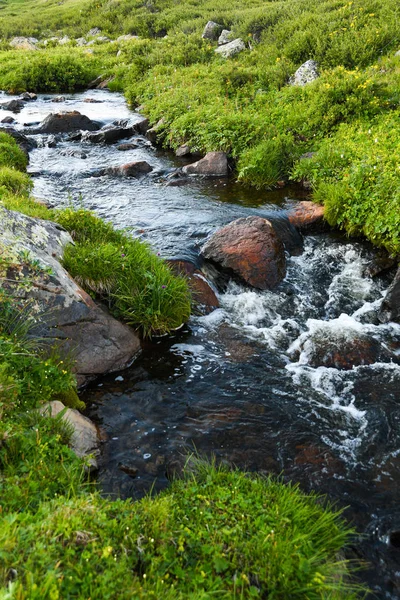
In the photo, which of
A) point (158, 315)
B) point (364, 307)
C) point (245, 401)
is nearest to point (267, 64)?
point (364, 307)

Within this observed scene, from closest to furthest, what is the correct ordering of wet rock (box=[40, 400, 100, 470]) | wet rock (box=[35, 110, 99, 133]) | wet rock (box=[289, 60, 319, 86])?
1. wet rock (box=[40, 400, 100, 470])
2. wet rock (box=[289, 60, 319, 86])
3. wet rock (box=[35, 110, 99, 133])

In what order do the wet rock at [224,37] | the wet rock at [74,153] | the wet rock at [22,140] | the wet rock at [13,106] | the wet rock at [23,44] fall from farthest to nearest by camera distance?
the wet rock at [23,44] < the wet rock at [224,37] < the wet rock at [13,106] < the wet rock at [22,140] < the wet rock at [74,153]

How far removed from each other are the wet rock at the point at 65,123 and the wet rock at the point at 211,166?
790 cm

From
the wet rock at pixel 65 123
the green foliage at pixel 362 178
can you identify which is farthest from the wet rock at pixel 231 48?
the green foliage at pixel 362 178

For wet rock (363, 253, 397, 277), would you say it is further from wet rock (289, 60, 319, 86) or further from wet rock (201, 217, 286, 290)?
wet rock (289, 60, 319, 86)

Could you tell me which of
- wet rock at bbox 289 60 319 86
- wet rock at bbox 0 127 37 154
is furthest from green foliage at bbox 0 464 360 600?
wet rock at bbox 289 60 319 86

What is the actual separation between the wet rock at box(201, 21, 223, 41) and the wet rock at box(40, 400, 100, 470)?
31.0 meters

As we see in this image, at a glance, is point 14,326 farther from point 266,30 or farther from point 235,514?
point 266,30

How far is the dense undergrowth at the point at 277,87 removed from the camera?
1237 cm

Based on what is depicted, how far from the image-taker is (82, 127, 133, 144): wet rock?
1856 centimetres

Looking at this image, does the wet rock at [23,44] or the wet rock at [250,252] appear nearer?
the wet rock at [250,252]

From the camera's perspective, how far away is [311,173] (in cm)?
1278

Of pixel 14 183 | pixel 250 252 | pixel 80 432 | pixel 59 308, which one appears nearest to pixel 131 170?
pixel 14 183

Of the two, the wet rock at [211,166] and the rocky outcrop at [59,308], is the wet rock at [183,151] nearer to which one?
the wet rock at [211,166]
